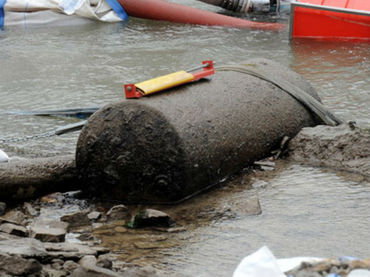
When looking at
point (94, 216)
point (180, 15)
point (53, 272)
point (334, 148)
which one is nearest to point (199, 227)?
point (94, 216)

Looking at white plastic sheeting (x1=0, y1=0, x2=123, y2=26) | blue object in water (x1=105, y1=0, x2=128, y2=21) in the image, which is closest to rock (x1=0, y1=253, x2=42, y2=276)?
white plastic sheeting (x1=0, y1=0, x2=123, y2=26)

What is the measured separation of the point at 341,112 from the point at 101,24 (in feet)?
23.0

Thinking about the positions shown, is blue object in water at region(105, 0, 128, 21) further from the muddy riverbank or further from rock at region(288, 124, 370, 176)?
the muddy riverbank

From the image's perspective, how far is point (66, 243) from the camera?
3.53 meters

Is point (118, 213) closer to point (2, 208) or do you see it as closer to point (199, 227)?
point (199, 227)

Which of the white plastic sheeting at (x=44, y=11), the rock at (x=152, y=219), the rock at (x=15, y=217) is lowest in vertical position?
the rock at (x=15, y=217)

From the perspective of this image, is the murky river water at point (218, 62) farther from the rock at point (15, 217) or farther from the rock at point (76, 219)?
the rock at point (15, 217)

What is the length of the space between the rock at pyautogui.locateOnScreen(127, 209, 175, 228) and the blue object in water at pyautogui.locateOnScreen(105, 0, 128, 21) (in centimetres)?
952

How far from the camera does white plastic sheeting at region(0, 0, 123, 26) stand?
12.4 metres

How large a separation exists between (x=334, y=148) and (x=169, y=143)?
4.85ft

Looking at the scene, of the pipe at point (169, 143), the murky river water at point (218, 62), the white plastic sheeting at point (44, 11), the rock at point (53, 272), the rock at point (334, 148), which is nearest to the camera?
the rock at point (53, 272)

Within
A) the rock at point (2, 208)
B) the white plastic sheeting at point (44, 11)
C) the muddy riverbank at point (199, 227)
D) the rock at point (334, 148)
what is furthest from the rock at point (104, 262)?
the white plastic sheeting at point (44, 11)

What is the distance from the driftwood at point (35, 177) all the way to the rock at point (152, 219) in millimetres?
930

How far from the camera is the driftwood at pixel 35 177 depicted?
449 centimetres
